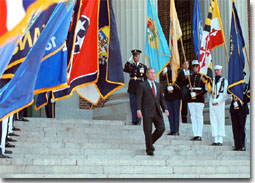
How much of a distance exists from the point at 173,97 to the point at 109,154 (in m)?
3.29

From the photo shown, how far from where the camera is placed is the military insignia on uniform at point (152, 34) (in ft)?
44.1

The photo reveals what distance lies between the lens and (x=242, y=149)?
38.6 feet

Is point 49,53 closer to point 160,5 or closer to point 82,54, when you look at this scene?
point 82,54

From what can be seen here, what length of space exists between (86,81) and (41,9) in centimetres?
219

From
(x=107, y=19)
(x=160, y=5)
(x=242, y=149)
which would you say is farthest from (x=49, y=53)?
(x=160, y=5)

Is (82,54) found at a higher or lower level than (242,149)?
higher

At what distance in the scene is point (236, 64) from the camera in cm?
1219

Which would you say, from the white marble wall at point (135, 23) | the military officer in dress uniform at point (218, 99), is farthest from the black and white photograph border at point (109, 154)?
the white marble wall at point (135, 23)

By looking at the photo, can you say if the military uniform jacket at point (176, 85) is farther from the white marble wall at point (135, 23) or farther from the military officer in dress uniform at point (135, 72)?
the white marble wall at point (135, 23)

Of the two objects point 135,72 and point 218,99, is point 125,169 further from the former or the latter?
point 135,72

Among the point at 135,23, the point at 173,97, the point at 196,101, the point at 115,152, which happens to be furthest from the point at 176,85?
the point at 115,152

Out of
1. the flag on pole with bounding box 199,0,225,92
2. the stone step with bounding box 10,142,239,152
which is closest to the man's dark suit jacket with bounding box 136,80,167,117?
the stone step with bounding box 10,142,239,152

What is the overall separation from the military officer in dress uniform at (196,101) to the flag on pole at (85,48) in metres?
3.32

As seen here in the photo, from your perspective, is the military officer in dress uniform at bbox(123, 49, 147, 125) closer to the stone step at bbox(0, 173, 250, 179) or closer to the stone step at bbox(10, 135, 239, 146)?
the stone step at bbox(10, 135, 239, 146)
